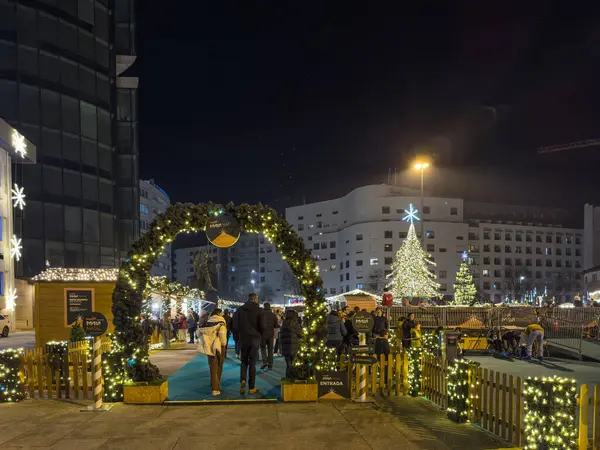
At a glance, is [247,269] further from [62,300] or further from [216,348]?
[216,348]

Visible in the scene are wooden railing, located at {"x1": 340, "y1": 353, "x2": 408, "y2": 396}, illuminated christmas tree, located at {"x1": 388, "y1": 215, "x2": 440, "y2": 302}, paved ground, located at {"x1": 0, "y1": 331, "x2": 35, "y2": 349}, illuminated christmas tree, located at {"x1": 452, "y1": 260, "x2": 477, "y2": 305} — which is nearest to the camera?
wooden railing, located at {"x1": 340, "y1": 353, "x2": 408, "y2": 396}

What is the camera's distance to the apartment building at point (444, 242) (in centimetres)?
9156

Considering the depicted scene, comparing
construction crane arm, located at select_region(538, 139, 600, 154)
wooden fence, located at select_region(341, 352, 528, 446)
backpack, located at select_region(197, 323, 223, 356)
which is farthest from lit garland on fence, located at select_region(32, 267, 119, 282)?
construction crane arm, located at select_region(538, 139, 600, 154)

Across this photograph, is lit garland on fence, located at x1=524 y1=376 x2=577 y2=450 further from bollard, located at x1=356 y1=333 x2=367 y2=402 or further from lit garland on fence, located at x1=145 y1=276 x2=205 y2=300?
lit garland on fence, located at x1=145 y1=276 x2=205 y2=300

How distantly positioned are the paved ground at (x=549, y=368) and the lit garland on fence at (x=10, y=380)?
11.6 meters

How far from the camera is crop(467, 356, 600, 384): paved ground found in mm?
15406

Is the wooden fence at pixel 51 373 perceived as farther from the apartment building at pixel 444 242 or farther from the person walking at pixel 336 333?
the apartment building at pixel 444 242

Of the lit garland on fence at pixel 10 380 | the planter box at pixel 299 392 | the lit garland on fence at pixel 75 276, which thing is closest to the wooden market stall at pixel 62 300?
the lit garland on fence at pixel 75 276

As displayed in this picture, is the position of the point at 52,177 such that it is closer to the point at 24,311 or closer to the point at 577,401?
the point at 24,311

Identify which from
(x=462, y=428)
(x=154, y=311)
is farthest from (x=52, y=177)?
(x=462, y=428)

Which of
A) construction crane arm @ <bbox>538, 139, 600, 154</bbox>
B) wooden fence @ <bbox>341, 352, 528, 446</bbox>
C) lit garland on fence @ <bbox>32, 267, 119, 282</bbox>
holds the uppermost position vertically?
construction crane arm @ <bbox>538, 139, 600, 154</bbox>

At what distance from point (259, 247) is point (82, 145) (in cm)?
7563

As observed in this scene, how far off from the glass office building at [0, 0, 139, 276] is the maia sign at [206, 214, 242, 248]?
37.2 meters

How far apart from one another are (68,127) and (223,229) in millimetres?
41412
